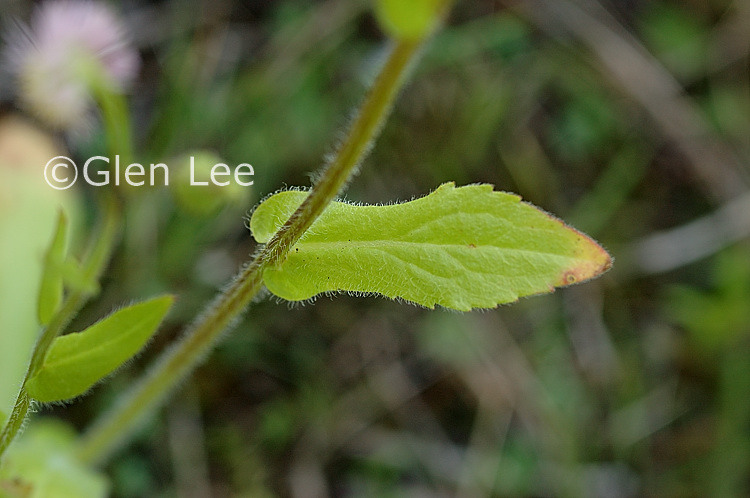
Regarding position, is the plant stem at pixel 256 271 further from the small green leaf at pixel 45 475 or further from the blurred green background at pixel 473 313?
the blurred green background at pixel 473 313

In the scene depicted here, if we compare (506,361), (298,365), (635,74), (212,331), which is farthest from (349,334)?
(635,74)

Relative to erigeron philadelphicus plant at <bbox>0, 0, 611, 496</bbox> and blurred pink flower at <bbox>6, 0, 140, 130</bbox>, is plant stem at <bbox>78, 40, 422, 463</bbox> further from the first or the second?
blurred pink flower at <bbox>6, 0, 140, 130</bbox>

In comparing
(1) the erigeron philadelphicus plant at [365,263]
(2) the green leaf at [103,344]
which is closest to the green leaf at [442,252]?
(1) the erigeron philadelphicus plant at [365,263]

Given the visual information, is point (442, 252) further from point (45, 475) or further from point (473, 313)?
point (473, 313)

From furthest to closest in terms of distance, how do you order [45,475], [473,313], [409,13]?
1. [473,313]
2. [45,475]
3. [409,13]

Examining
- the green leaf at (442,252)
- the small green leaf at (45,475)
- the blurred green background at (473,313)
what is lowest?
the small green leaf at (45,475)

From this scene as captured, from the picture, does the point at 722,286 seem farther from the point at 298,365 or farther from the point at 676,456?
the point at 298,365

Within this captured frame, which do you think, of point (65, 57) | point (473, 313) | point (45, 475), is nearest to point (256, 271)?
point (45, 475)
